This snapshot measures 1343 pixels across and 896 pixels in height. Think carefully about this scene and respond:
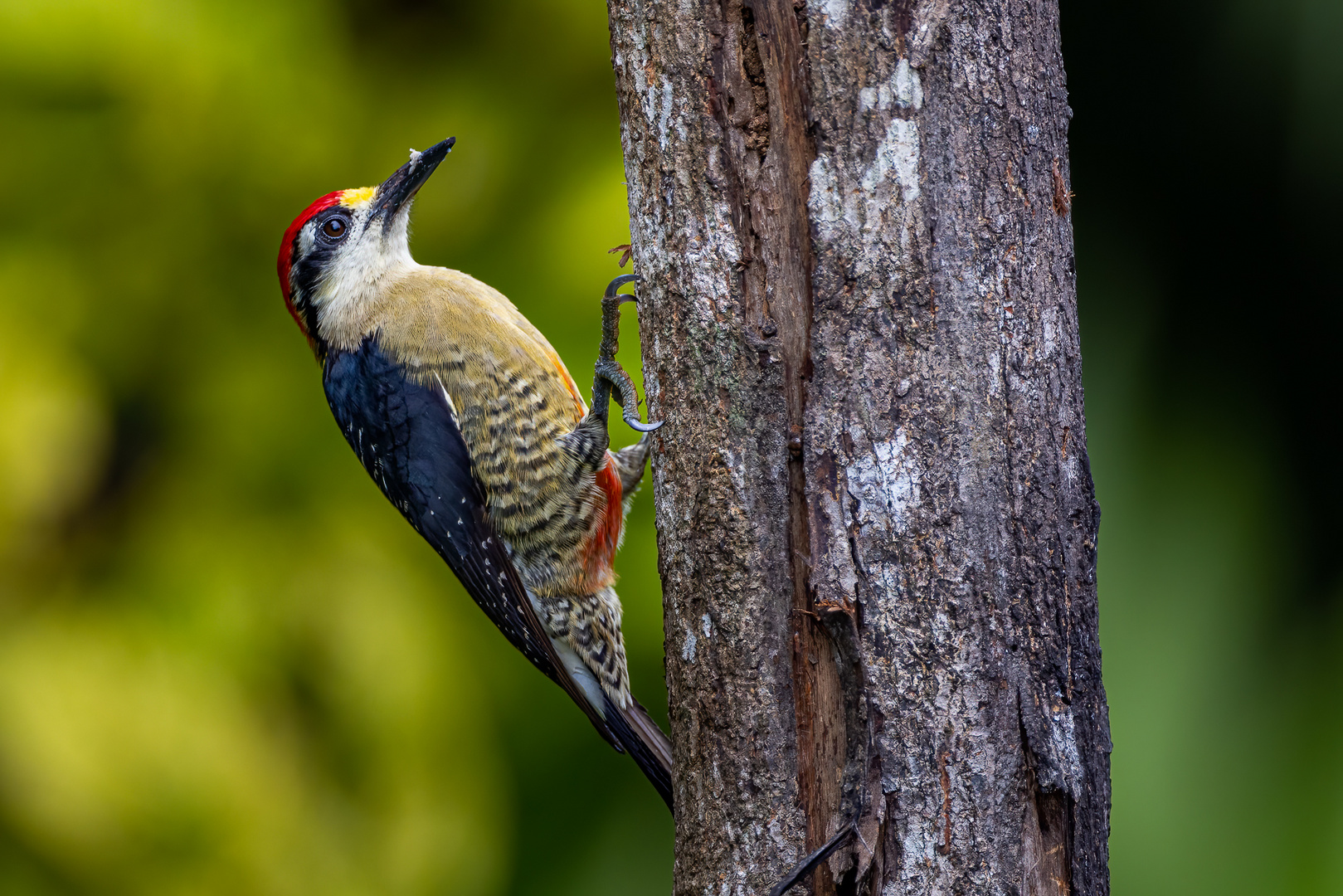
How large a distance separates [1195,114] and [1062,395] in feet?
7.81

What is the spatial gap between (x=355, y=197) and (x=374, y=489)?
3.75 feet

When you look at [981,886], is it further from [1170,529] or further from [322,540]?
[322,540]

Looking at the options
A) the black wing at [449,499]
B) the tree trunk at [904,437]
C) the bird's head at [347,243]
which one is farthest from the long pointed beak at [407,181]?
the tree trunk at [904,437]

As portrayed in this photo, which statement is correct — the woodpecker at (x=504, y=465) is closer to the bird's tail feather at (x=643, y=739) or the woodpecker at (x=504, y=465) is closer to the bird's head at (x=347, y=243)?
the bird's tail feather at (x=643, y=739)

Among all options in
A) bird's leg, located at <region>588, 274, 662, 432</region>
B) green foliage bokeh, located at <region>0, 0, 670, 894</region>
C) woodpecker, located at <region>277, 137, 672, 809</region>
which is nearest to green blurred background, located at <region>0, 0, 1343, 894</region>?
green foliage bokeh, located at <region>0, 0, 670, 894</region>

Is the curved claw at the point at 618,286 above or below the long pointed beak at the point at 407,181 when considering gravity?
below

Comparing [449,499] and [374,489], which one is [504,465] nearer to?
[449,499]

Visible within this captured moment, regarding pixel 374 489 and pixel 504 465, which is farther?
pixel 374 489

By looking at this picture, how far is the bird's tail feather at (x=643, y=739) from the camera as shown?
2602 mm

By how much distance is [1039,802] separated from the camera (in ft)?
4.79

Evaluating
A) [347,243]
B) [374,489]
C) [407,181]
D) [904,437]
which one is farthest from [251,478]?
[904,437]

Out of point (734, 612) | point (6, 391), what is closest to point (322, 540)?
point (6, 391)

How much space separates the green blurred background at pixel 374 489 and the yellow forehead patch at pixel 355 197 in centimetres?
71

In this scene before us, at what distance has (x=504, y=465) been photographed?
289cm
